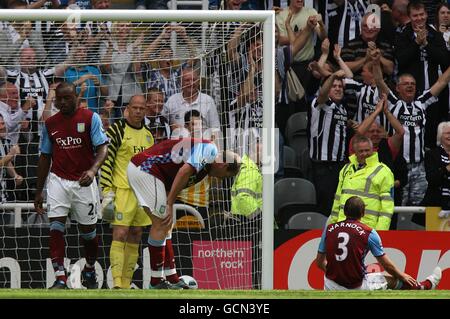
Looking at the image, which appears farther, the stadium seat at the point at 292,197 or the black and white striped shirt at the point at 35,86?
the stadium seat at the point at 292,197

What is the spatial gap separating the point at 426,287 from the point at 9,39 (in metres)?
4.79

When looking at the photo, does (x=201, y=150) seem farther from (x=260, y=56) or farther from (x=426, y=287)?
(x=426, y=287)

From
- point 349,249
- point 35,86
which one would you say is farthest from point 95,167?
point 349,249

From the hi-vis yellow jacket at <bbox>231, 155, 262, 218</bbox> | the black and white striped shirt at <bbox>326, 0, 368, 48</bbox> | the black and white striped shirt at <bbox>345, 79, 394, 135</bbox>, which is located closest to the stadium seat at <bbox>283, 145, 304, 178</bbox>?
the black and white striped shirt at <bbox>345, 79, 394, 135</bbox>

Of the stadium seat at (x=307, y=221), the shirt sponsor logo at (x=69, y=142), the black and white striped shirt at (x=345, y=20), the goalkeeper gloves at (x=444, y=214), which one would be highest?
the black and white striped shirt at (x=345, y=20)

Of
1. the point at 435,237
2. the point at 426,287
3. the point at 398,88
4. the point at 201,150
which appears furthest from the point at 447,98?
the point at 201,150

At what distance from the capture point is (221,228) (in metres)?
13.3

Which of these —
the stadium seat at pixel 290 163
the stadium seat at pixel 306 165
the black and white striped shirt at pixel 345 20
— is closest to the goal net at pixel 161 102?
the stadium seat at pixel 290 163

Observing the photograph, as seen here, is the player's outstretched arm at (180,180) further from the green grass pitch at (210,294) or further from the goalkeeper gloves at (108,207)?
the green grass pitch at (210,294)

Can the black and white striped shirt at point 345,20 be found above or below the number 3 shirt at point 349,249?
above

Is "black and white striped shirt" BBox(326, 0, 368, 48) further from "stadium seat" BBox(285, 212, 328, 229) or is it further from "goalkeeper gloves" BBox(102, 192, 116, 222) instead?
"goalkeeper gloves" BBox(102, 192, 116, 222)

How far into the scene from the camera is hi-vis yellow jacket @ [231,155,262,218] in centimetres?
1259

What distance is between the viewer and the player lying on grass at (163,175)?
39.2 feet

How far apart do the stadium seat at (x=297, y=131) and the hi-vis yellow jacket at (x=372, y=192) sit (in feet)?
3.96
